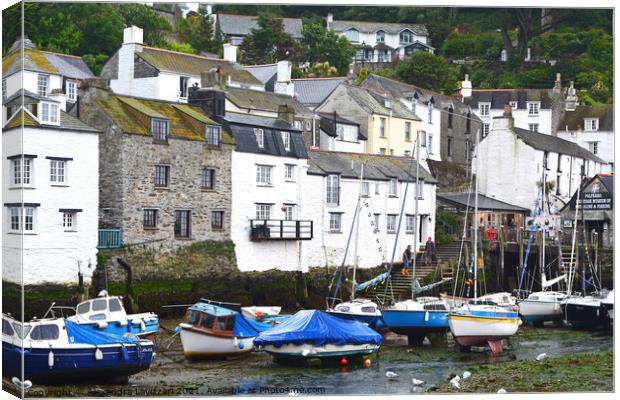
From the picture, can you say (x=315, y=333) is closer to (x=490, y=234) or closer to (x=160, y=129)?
(x=160, y=129)

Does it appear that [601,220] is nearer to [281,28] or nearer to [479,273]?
[479,273]

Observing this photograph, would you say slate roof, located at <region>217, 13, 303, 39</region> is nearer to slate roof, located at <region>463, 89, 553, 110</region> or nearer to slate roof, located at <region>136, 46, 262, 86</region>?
slate roof, located at <region>136, 46, 262, 86</region>

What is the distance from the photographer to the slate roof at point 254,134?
27.8 meters

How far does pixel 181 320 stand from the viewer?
25984mm

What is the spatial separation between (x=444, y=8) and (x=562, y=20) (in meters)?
2.08

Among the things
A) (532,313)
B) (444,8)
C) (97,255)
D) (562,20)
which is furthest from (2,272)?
(532,313)

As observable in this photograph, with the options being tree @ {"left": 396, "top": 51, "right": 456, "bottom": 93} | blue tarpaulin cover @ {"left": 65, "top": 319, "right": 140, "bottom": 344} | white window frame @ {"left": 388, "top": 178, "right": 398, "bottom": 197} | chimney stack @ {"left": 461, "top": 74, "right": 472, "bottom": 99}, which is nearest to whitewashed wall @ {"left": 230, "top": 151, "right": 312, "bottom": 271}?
white window frame @ {"left": 388, "top": 178, "right": 398, "bottom": 197}

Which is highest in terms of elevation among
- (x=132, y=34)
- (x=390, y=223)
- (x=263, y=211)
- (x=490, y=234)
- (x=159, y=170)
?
(x=132, y=34)

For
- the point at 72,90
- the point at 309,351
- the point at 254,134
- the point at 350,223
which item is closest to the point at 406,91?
the point at 350,223

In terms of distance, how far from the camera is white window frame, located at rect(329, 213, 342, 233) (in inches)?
1108

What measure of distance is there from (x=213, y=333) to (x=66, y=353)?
433 cm

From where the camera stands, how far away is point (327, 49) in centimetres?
2430

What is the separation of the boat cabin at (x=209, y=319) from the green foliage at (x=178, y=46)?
510cm

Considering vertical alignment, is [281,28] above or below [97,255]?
above
